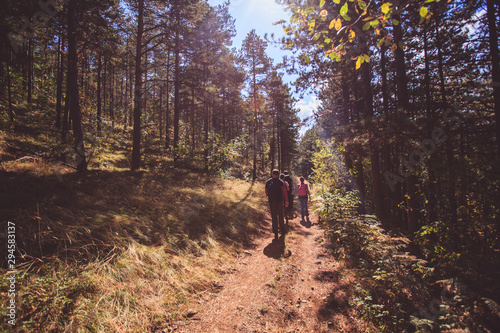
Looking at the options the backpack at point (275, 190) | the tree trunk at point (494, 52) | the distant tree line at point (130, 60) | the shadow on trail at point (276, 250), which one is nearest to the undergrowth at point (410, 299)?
the shadow on trail at point (276, 250)

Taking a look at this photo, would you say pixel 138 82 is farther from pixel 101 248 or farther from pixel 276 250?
pixel 276 250

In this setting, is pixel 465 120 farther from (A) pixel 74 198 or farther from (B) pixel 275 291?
(A) pixel 74 198

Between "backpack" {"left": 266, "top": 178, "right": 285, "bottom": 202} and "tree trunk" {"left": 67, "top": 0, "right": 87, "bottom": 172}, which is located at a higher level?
"tree trunk" {"left": 67, "top": 0, "right": 87, "bottom": 172}

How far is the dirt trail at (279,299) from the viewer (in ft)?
11.3

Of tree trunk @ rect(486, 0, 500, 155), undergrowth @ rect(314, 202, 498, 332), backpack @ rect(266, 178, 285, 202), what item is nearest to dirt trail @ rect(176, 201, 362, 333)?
undergrowth @ rect(314, 202, 498, 332)

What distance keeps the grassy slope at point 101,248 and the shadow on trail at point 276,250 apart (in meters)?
1.03

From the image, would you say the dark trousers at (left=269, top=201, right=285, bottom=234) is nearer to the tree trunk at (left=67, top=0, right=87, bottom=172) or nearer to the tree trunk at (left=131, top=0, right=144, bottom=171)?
the tree trunk at (left=67, top=0, right=87, bottom=172)

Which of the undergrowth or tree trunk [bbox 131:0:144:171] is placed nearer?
the undergrowth

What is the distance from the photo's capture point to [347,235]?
6484 millimetres

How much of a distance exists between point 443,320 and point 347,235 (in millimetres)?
3478

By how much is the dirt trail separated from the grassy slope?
18.5 inches

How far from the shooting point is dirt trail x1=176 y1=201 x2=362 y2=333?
11.3ft

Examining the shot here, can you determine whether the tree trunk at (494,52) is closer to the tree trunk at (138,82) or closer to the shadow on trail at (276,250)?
the shadow on trail at (276,250)

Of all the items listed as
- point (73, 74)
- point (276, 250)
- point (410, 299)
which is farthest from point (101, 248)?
point (73, 74)
